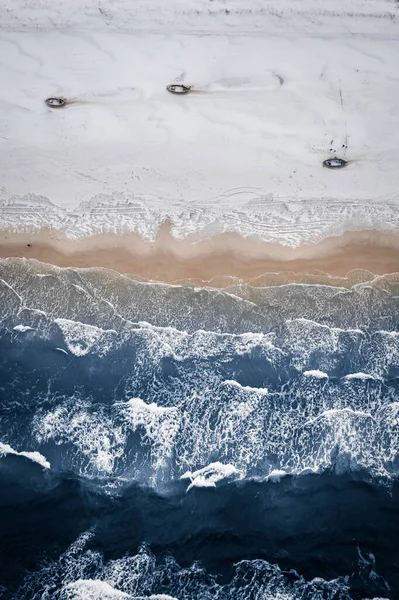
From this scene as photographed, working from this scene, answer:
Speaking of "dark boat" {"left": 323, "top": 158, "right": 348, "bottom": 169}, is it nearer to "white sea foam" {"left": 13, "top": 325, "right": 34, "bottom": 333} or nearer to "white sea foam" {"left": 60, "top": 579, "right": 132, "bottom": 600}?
"white sea foam" {"left": 13, "top": 325, "right": 34, "bottom": 333}

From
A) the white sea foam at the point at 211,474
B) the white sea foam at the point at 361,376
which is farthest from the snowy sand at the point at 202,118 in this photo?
the white sea foam at the point at 211,474

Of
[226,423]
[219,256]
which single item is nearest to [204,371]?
[226,423]

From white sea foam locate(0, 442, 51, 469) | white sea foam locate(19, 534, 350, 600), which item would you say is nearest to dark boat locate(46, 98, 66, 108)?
white sea foam locate(0, 442, 51, 469)

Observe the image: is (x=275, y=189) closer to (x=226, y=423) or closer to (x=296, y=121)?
(x=296, y=121)

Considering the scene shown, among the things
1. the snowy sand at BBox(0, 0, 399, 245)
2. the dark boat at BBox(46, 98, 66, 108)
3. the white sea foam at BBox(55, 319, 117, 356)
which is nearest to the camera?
the white sea foam at BBox(55, 319, 117, 356)

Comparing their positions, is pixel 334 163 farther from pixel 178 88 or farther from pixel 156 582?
pixel 156 582

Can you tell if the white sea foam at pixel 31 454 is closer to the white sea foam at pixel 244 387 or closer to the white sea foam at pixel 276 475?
the white sea foam at pixel 244 387
